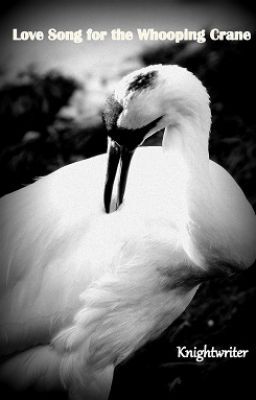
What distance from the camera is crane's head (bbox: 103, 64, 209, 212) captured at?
0.98 m

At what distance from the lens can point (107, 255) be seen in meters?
1.18

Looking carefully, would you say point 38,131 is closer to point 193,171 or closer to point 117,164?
point 117,164

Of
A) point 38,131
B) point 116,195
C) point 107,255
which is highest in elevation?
point 38,131

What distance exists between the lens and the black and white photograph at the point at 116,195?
1.15 m

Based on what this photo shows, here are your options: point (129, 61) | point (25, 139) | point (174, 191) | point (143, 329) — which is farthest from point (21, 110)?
point (143, 329)

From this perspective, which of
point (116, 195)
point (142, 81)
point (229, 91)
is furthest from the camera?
point (229, 91)

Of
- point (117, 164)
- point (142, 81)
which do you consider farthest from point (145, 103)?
point (117, 164)

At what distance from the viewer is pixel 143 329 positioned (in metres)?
1.28

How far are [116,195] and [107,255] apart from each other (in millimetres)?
156

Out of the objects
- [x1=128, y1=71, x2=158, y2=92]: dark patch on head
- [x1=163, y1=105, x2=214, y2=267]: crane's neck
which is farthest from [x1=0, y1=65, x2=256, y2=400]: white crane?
[x1=128, y1=71, x2=158, y2=92]: dark patch on head

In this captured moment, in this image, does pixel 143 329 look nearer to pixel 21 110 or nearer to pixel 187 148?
pixel 187 148

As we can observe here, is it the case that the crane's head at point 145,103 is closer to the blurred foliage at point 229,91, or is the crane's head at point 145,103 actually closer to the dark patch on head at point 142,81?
the dark patch on head at point 142,81

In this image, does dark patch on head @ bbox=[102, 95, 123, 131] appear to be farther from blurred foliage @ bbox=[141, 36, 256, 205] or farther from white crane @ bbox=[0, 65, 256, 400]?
blurred foliage @ bbox=[141, 36, 256, 205]

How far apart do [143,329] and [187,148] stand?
1.70ft
